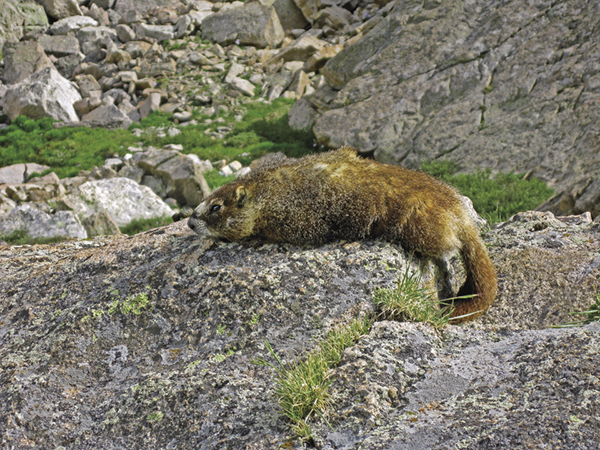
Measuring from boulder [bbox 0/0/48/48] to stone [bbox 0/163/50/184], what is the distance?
1877 centimetres

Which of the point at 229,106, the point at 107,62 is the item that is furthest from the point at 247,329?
the point at 107,62

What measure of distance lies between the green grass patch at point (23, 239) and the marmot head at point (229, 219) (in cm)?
980

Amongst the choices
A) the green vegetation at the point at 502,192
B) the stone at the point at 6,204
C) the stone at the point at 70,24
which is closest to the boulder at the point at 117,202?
the stone at the point at 6,204

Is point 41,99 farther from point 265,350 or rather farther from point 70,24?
point 265,350

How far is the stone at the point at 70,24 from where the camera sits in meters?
36.0

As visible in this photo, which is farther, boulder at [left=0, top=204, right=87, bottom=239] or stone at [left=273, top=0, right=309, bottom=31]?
stone at [left=273, top=0, right=309, bottom=31]

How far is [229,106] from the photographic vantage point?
1105 inches

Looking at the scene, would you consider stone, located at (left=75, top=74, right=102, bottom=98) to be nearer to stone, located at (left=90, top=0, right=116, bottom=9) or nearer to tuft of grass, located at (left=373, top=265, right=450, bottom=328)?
stone, located at (left=90, top=0, right=116, bottom=9)

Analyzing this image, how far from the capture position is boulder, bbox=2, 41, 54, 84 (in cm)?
3072

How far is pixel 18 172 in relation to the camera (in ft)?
69.8

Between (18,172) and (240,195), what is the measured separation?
19456 mm

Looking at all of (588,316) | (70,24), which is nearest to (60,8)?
(70,24)

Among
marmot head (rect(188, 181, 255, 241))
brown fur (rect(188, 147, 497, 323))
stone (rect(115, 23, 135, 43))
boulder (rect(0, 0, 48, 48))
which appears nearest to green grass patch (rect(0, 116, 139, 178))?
stone (rect(115, 23, 135, 43))

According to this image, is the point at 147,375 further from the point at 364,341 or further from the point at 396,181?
the point at 396,181
